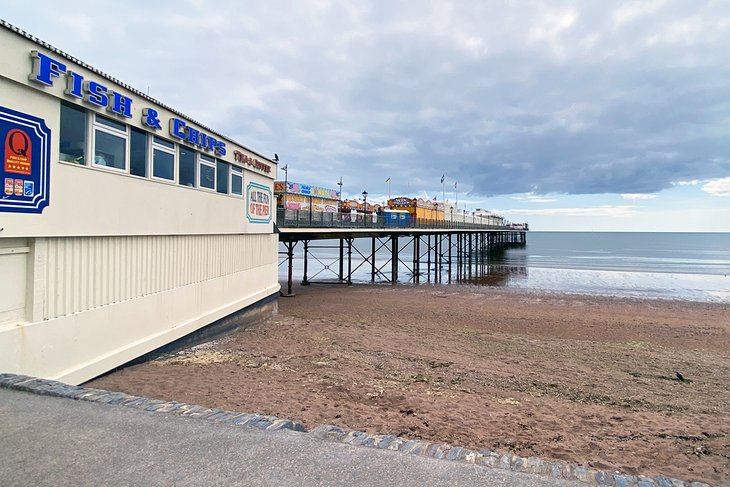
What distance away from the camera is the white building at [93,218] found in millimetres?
6016

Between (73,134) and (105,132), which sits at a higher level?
(105,132)

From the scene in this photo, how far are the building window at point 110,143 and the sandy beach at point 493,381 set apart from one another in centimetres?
400

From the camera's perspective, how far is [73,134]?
7082 millimetres

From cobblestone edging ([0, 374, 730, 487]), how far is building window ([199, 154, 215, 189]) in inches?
277

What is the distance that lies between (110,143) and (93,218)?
1.57 meters

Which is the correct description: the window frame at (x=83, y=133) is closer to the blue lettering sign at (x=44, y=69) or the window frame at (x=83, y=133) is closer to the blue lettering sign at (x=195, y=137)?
the blue lettering sign at (x=44, y=69)

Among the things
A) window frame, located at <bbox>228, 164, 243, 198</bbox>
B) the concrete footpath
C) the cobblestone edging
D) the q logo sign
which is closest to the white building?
the q logo sign

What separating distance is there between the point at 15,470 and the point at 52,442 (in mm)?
435

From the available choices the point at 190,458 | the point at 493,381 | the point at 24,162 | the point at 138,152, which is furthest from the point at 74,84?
the point at 493,381

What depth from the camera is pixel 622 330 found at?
1454cm

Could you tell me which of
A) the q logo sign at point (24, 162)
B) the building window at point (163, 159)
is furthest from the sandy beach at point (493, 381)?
the building window at point (163, 159)

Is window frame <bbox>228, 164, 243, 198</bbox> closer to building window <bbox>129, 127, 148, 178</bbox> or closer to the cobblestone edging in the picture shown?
building window <bbox>129, 127, 148, 178</bbox>

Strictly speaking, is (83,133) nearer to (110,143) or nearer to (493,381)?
(110,143)

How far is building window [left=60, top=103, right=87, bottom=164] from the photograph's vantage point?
6884 mm
